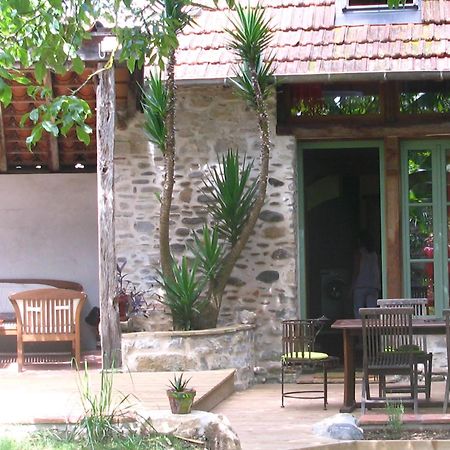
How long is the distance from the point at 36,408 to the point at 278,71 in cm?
406

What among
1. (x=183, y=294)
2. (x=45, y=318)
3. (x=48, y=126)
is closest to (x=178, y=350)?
(x=183, y=294)

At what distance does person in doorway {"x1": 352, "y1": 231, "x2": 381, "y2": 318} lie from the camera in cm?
1124

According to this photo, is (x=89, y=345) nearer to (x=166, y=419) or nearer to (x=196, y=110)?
(x=196, y=110)

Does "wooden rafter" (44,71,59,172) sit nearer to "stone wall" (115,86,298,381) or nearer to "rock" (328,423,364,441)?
"stone wall" (115,86,298,381)

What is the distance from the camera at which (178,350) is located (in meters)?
9.77

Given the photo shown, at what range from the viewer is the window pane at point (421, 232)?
10398 millimetres

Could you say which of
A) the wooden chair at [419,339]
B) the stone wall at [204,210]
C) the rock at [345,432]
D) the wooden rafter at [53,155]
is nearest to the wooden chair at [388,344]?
the wooden chair at [419,339]

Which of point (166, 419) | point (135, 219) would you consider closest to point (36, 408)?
point (166, 419)

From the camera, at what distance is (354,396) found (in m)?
8.48

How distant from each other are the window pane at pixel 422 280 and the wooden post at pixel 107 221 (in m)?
2.87

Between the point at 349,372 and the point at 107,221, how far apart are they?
2656 mm

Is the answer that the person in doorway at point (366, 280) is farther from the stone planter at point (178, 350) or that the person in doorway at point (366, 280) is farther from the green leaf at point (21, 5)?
the green leaf at point (21, 5)

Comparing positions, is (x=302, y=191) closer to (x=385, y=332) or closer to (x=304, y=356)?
(x=304, y=356)

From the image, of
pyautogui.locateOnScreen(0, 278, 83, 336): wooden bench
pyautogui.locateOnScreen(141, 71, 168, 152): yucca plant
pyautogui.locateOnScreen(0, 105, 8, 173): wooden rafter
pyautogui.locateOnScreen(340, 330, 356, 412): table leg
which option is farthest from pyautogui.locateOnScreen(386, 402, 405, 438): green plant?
pyautogui.locateOnScreen(0, 105, 8, 173): wooden rafter
